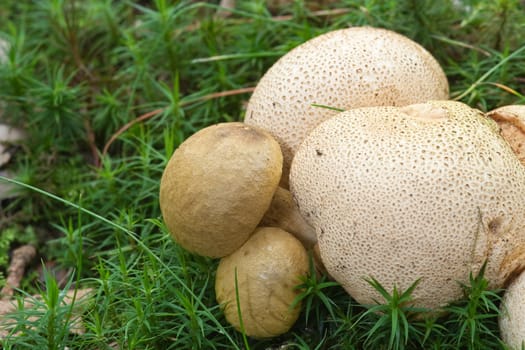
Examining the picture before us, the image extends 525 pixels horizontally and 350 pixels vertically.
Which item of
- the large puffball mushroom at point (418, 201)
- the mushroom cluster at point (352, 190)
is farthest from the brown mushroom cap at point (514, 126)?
the large puffball mushroom at point (418, 201)

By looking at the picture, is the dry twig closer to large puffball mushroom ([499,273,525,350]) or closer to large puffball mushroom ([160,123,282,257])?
large puffball mushroom ([160,123,282,257])

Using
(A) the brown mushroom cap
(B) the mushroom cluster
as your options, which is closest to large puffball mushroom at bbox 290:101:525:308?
(B) the mushroom cluster

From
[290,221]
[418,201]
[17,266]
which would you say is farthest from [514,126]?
[17,266]

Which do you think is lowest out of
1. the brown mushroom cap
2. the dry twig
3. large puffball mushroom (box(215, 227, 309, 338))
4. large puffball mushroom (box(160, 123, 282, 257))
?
the dry twig

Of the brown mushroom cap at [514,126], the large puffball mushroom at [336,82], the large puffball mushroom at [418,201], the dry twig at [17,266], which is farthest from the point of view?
the dry twig at [17,266]

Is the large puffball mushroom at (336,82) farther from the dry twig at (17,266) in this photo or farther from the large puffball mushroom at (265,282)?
the dry twig at (17,266)

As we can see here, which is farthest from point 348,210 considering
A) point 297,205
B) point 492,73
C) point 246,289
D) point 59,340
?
point 492,73

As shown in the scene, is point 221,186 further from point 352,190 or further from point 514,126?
point 514,126
